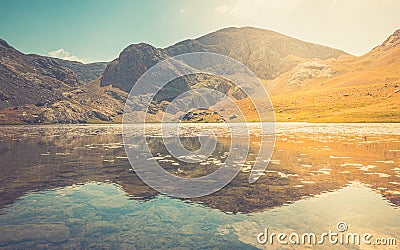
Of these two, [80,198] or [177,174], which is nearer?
[80,198]

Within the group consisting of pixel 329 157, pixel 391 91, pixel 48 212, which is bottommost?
pixel 48 212

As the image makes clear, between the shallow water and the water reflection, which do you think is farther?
the water reflection

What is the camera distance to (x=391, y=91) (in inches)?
7047

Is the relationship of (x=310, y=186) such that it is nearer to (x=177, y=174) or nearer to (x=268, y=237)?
(x=268, y=237)

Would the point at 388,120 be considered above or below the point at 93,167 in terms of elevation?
above

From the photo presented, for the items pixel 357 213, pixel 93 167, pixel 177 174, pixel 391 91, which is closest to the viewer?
pixel 357 213

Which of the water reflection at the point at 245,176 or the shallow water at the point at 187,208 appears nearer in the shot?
the shallow water at the point at 187,208

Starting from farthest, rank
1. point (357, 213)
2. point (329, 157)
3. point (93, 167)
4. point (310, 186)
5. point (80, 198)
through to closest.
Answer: point (329, 157) → point (93, 167) → point (310, 186) → point (80, 198) → point (357, 213)

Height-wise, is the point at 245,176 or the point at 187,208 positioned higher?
the point at 245,176

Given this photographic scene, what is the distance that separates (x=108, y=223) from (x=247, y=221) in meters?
7.11

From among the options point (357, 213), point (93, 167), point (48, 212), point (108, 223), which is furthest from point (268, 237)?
point (93, 167)

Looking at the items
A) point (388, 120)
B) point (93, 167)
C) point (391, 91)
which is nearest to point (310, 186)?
point (93, 167)

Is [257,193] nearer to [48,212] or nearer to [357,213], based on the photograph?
[357,213]

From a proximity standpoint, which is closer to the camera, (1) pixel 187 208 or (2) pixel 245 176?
(1) pixel 187 208
